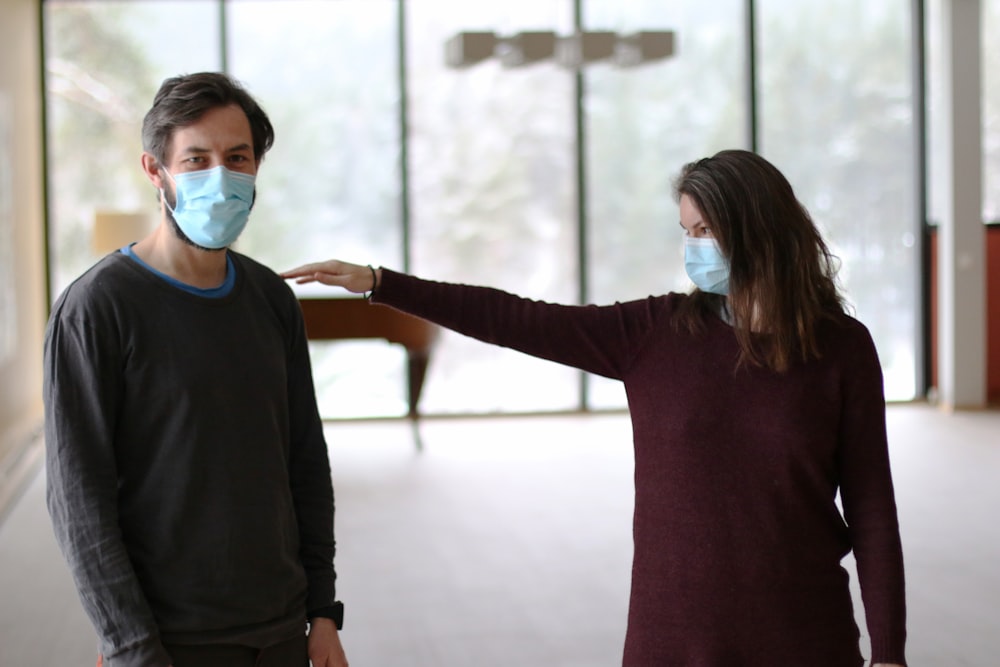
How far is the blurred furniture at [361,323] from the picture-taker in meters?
7.63

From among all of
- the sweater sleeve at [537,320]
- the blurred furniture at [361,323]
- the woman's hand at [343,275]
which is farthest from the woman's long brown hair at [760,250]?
the blurred furniture at [361,323]

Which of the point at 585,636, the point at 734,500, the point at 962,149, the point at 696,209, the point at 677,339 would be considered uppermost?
the point at 962,149

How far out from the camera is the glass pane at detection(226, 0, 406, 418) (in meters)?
9.48

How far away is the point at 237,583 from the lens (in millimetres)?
1743

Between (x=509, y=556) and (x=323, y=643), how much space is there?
3.36 m

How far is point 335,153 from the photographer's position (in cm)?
954

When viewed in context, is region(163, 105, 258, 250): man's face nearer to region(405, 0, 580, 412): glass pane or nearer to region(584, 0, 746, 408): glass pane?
region(405, 0, 580, 412): glass pane

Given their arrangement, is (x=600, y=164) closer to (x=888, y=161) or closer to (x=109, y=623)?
(x=888, y=161)

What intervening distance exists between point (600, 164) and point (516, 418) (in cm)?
206

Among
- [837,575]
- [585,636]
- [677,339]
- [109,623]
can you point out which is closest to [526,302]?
[677,339]

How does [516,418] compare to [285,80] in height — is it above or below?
below

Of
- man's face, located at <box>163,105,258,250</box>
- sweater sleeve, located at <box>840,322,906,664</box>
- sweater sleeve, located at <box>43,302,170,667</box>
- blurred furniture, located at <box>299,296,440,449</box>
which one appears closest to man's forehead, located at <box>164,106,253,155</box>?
man's face, located at <box>163,105,258,250</box>

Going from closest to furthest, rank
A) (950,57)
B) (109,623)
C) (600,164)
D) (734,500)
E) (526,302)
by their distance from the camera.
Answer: (109,623) < (734,500) < (526,302) < (950,57) < (600,164)

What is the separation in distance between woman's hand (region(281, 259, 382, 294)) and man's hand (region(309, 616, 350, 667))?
536 mm
